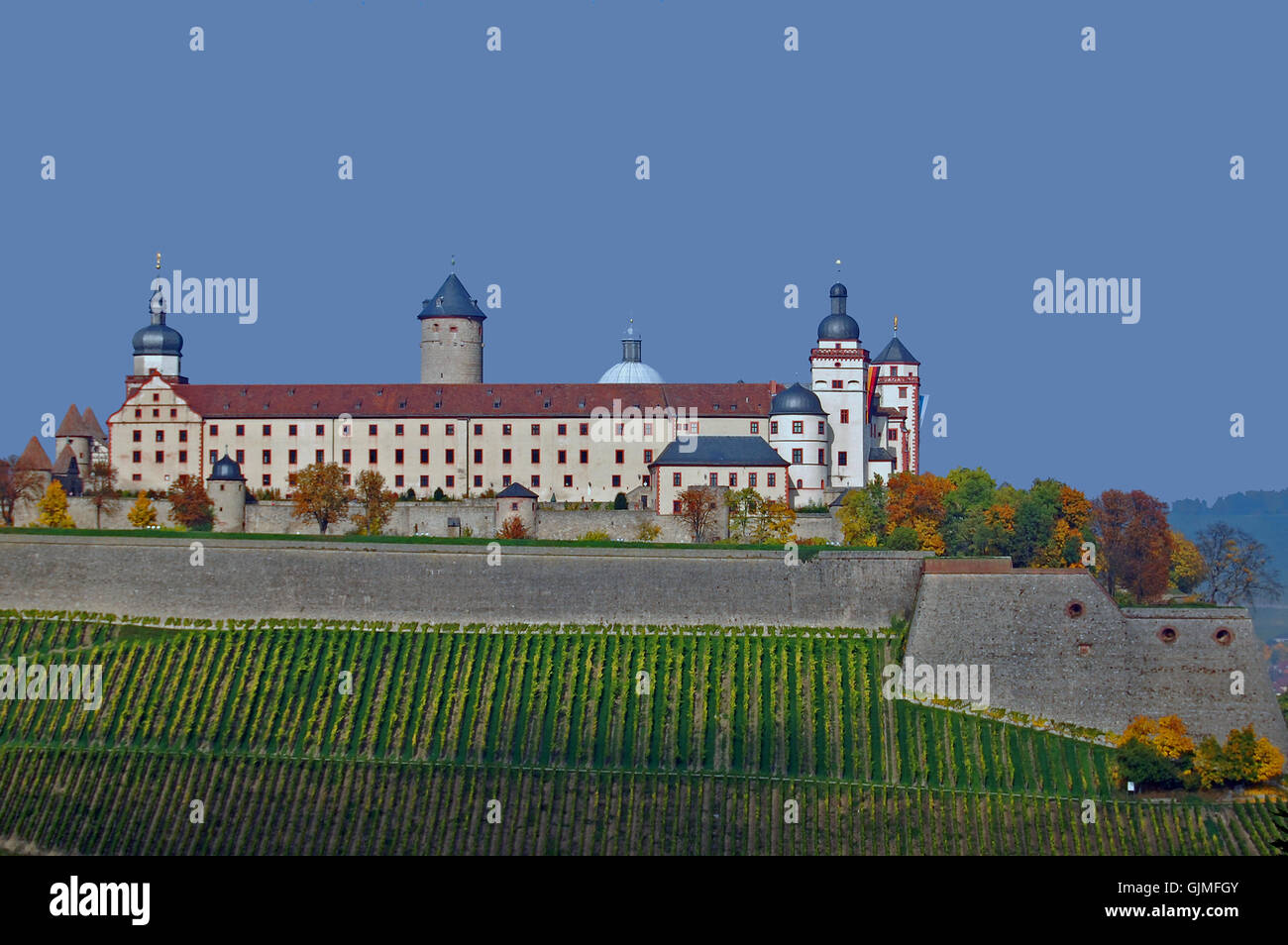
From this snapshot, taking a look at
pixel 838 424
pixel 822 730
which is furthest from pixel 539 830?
pixel 838 424

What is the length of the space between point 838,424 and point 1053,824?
37.1m

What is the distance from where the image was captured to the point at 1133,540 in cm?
7912

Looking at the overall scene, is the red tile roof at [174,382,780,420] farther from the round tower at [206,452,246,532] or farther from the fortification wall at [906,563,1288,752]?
the fortification wall at [906,563,1288,752]

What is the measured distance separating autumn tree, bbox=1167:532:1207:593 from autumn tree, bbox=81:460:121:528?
46665mm

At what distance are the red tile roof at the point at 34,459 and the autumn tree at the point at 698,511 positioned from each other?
30572 mm

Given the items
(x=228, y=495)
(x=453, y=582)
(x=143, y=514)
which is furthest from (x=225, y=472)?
(x=453, y=582)

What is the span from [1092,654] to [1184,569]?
65.2 ft

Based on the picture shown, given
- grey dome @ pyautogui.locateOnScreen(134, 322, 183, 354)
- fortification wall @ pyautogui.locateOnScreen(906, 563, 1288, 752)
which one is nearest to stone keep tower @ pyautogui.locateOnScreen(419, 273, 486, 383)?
grey dome @ pyautogui.locateOnScreen(134, 322, 183, 354)

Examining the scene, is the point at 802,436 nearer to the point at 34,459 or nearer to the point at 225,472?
the point at 225,472

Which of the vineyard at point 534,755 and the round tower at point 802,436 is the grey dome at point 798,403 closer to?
the round tower at point 802,436
